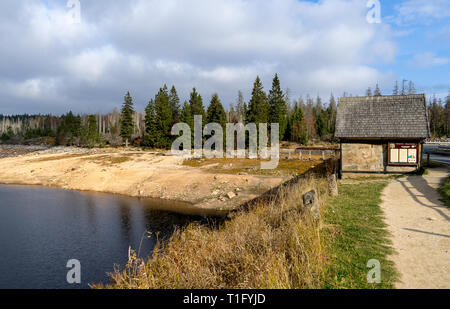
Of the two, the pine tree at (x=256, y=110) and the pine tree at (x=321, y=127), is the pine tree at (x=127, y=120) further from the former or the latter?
the pine tree at (x=321, y=127)

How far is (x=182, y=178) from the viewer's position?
1150 inches

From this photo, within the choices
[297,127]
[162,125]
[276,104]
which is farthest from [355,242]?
[297,127]

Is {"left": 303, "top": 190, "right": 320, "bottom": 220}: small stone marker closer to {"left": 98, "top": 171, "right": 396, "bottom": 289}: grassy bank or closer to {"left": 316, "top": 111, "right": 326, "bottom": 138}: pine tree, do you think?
{"left": 98, "top": 171, "right": 396, "bottom": 289}: grassy bank

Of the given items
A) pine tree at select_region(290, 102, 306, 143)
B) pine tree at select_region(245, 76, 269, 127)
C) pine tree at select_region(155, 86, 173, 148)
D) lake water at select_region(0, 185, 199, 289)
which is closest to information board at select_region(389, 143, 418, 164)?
lake water at select_region(0, 185, 199, 289)

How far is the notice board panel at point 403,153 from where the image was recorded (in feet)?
61.7

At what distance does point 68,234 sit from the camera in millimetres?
16234

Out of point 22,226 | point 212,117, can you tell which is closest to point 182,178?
point 22,226

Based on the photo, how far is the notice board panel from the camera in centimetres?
1881

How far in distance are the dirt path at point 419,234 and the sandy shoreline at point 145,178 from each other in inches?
503

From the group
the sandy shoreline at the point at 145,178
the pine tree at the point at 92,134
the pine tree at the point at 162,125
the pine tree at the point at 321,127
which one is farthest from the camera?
the pine tree at the point at 321,127

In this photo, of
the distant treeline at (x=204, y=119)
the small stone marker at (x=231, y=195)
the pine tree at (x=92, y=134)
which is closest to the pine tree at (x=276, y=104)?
the distant treeline at (x=204, y=119)

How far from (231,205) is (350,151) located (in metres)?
10.3
